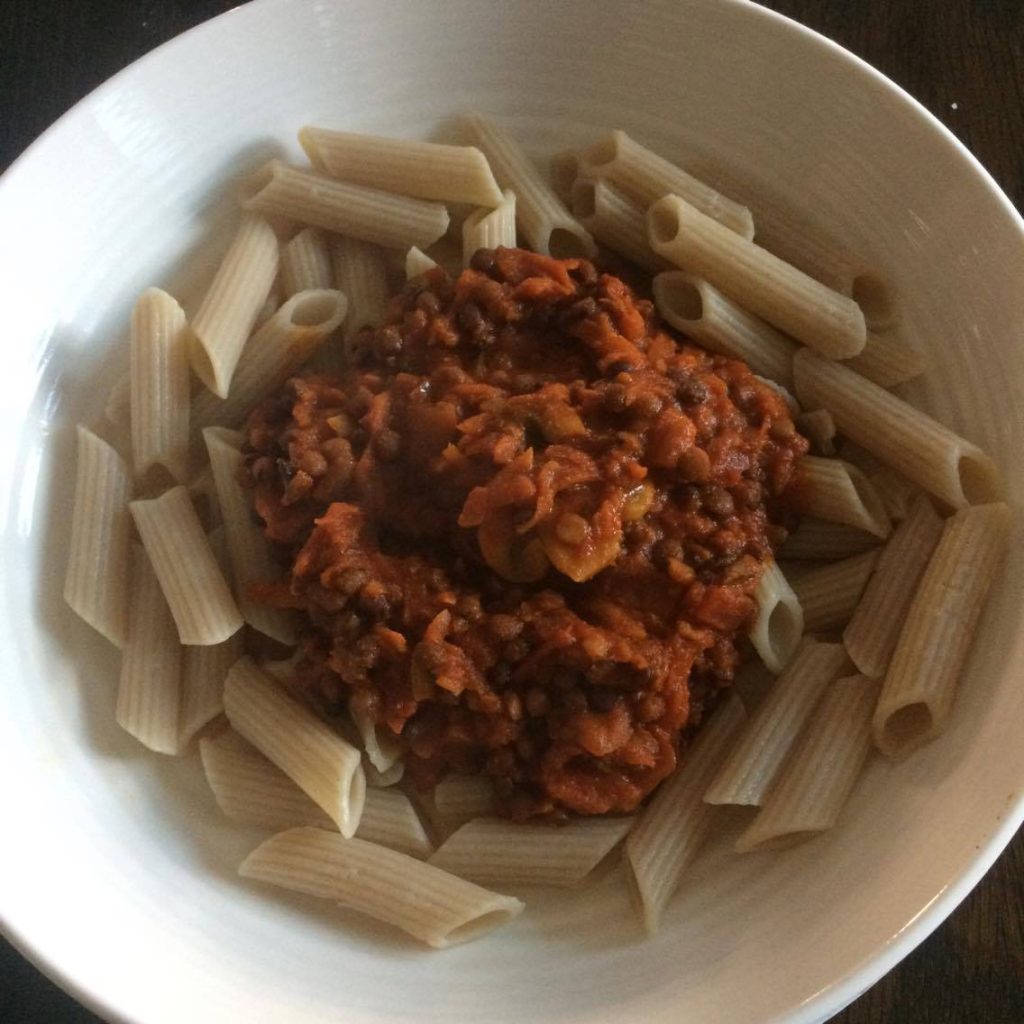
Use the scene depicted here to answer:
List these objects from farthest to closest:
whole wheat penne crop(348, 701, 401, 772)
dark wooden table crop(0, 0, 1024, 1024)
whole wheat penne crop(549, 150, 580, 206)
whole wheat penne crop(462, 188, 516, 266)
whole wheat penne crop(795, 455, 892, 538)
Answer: dark wooden table crop(0, 0, 1024, 1024) → whole wheat penne crop(549, 150, 580, 206) → whole wheat penne crop(462, 188, 516, 266) → whole wheat penne crop(795, 455, 892, 538) → whole wheat penne crop(348, 701, 401, 772)

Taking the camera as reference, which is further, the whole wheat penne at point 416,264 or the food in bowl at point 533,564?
the whole wheat penne at point 416,264

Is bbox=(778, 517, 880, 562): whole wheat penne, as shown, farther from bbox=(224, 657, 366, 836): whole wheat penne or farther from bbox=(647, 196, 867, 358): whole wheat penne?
bbox=(224, 657, 366, 836): whole wheat penne

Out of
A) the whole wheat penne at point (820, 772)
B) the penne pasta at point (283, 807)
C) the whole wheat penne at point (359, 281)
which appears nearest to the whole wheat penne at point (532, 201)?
the whole wheat penne at point (359, 281)

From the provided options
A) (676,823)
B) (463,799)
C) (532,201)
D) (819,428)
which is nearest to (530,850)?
(463,799)

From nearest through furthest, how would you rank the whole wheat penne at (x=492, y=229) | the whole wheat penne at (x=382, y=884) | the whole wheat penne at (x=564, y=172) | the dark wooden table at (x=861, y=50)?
the whole wheat penne at (x=382, y=884) → the whole wheat penne at (x=492, y=229) → the whole wheat penne at (x=564, y=172) → the dark wooden table at (x=861, y=50)

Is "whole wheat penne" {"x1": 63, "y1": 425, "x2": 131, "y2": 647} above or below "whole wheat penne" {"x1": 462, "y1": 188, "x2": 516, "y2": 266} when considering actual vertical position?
below

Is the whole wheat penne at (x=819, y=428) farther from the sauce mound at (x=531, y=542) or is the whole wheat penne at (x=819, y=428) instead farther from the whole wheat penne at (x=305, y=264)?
the whole wheat penne at (x=305, y=264)

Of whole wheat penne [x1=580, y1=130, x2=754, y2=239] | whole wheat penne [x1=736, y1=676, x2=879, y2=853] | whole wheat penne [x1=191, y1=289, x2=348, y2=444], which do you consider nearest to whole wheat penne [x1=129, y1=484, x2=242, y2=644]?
whole wheat penne [x1=191, y1=289, x2=348, y2=444]

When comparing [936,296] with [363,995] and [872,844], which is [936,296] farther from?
[363,995]
